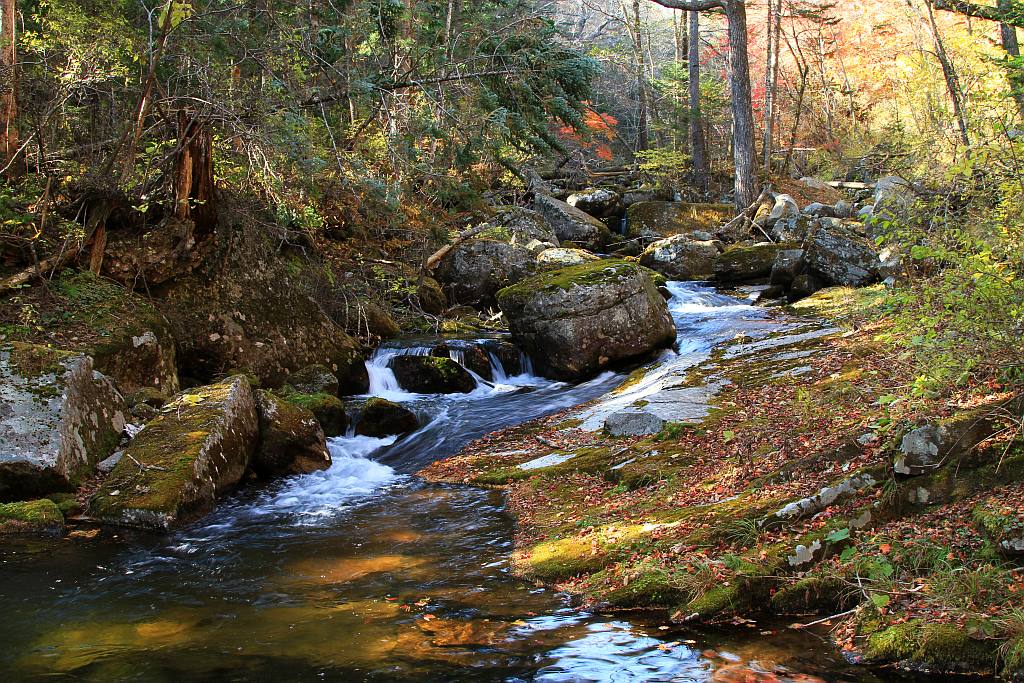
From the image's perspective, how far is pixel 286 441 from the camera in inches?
336

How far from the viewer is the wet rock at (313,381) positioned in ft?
35.9

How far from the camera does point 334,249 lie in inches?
575

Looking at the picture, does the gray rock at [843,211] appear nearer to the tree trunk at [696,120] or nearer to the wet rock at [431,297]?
the tree trunk at [696,120]

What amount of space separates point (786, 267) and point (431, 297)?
730 centimetres

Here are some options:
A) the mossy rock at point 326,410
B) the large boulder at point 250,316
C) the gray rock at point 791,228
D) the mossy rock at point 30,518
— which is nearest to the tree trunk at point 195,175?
the large boulder at point 250,316

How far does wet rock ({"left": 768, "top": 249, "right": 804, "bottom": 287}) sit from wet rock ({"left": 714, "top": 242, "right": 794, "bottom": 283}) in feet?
3.31

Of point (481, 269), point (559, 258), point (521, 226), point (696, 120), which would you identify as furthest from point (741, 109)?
point (481, 269)

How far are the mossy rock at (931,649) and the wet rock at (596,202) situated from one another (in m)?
20.7

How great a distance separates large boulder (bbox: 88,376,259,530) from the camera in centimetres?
681

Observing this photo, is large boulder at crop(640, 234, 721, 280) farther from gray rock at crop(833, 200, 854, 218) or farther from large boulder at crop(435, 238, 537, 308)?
gray rock at crop(833, 200, 854, 218)

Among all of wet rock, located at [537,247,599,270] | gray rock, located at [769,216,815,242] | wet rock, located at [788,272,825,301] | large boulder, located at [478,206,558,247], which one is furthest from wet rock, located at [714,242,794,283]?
large boulder, located at [478,206,558,247]

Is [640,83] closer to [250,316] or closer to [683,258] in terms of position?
[683,258]

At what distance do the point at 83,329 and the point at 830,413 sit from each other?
330 inches

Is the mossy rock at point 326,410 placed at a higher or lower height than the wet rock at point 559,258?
lower
